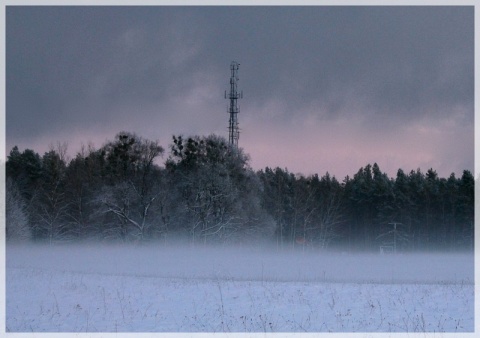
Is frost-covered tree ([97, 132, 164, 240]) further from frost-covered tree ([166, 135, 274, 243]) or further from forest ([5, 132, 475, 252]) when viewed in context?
frost-covered tree ([166, 135, 274, 243])

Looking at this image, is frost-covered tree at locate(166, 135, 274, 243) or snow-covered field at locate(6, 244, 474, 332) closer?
snow-covered field at locate(6, 244, 474, 332)

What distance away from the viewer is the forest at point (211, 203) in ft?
166

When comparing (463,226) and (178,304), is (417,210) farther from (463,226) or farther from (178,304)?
(178,304)

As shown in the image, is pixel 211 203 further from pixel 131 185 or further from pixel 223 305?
pixel 223 305

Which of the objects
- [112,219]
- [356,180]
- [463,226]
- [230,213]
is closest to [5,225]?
[112,219]

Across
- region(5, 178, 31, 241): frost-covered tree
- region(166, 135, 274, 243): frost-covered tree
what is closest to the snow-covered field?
region(166, 135, 274, 243): frost-covered tree

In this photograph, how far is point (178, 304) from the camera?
2000 centimetres

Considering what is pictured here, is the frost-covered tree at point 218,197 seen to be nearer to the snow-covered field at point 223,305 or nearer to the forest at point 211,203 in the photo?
the forest at point 211,203

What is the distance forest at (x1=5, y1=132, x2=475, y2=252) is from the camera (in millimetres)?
50500

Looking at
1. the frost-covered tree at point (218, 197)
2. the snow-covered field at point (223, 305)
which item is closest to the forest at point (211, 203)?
the frost-covered tree at point (218, 197)

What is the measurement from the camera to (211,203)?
50.1 metres

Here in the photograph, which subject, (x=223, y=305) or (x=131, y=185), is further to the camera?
(x=131, y=185)

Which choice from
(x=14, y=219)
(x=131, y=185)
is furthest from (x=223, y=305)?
(x=14, y=219)

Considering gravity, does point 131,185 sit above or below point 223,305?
above
